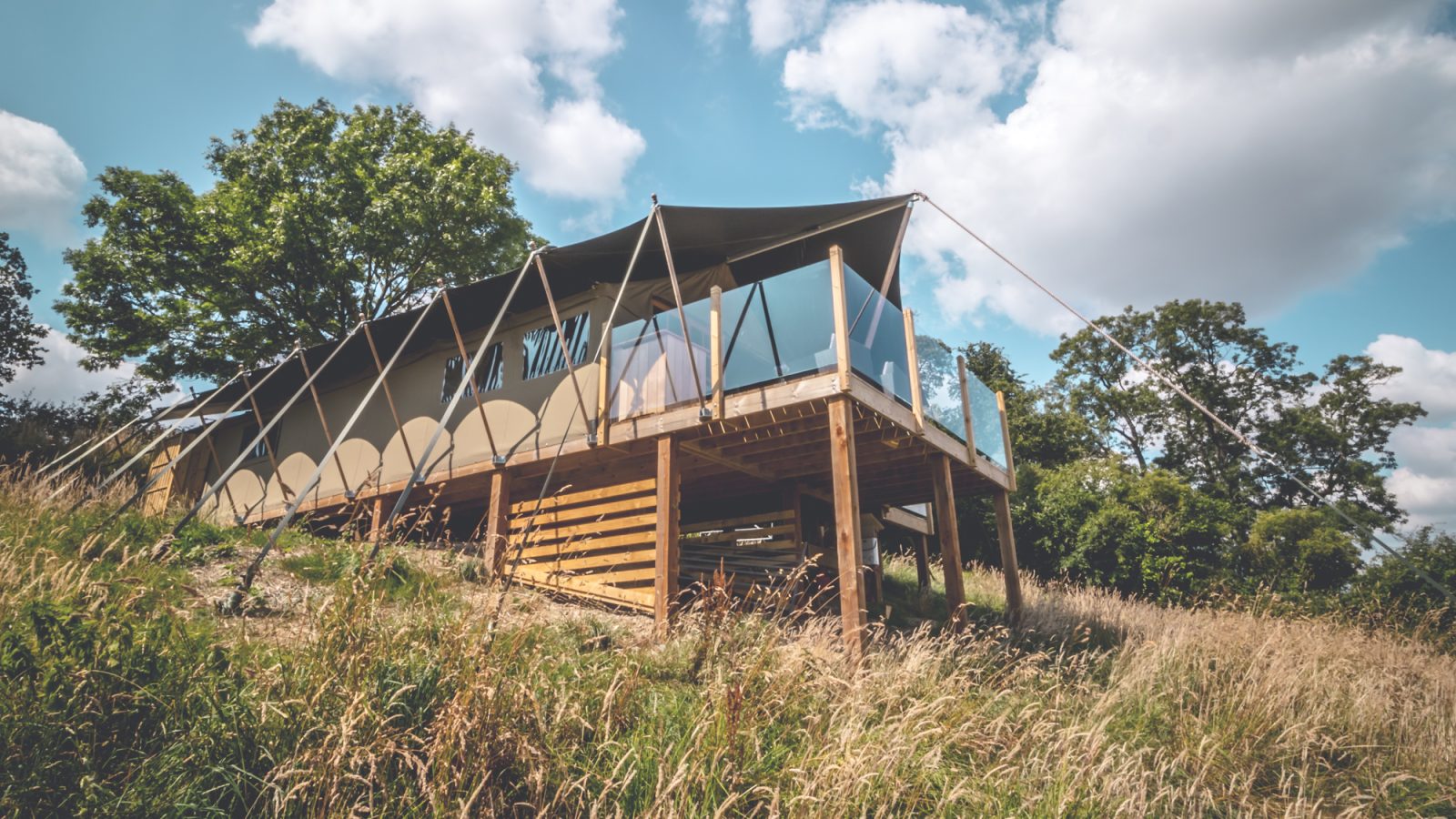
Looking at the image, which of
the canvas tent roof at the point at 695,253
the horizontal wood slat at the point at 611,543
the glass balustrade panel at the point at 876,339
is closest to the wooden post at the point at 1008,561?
the glass balustrade panel at the point at 876,339

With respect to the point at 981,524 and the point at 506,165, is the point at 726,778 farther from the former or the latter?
the point at 506,165

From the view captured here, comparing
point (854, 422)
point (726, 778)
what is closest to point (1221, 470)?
point (854, 422)

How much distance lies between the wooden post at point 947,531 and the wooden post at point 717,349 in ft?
10.2

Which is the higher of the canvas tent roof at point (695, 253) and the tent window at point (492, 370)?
the canvas tent roof at point (695, 253)

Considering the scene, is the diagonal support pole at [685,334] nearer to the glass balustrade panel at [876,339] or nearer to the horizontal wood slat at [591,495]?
the horizontal wood slat at [591,495]

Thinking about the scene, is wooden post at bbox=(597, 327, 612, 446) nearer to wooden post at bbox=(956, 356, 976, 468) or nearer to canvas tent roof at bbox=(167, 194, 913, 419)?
Result: canvas tent roof at bbox=(167, 194, 913, 419)

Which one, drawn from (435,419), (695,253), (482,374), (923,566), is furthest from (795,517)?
(435,419)

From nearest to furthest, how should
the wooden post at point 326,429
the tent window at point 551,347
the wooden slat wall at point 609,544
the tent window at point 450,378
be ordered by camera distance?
the wooden slat wall at point 609,544 < the tent window at point 551,347 < the wooden post at point 326,429 < the tent window at point 450,378

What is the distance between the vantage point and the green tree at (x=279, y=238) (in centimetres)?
1736

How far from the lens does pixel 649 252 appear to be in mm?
9422

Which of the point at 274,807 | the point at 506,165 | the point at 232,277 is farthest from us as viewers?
the point at 506,165

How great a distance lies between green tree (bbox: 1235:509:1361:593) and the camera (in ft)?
49.0

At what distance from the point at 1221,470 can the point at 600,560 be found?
25.4 m

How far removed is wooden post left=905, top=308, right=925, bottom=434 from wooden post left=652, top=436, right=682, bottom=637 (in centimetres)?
281
